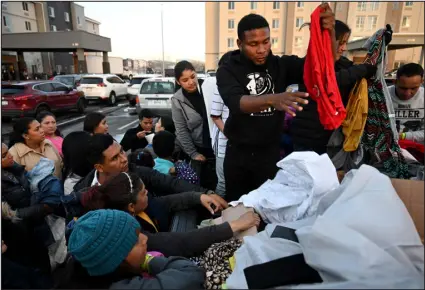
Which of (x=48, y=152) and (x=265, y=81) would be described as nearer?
(x=265, y=81)

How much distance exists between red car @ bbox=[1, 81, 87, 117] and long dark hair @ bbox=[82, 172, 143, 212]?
9.13 m

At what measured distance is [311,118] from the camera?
2258 millimetres

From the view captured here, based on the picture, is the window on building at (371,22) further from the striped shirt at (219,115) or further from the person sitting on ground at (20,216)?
the person sitting on ground at (20,216)

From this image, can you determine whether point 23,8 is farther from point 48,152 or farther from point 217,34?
point 48,152

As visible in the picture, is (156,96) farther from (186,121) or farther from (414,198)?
(414,198)

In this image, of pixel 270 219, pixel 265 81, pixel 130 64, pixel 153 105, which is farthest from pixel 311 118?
pixel 130 64

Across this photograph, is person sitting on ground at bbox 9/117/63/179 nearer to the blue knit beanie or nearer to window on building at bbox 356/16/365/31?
the blue knit beanie

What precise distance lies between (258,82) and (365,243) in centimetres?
130

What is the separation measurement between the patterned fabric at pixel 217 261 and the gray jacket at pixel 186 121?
1.65m

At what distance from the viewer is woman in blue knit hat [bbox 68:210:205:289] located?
113cm

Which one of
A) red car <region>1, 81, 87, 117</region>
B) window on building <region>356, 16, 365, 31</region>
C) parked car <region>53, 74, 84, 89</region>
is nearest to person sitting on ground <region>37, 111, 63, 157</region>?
red car <region>1, 81, 87, 117</region>

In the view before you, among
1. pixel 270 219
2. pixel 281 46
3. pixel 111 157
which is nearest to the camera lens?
pixel 270 219

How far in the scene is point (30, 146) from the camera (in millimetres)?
2979

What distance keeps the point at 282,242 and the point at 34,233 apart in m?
2.08
